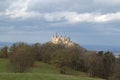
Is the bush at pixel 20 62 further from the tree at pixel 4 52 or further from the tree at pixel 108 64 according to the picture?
the tree at pixel 4 52

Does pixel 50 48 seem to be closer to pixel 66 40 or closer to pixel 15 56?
pixel 15 56

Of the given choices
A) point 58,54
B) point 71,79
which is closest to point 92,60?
point 58,54

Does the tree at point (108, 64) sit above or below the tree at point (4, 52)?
below

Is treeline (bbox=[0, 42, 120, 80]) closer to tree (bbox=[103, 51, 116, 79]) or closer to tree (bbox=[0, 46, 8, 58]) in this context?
tree (bbox=[103, 51, 116, 79])

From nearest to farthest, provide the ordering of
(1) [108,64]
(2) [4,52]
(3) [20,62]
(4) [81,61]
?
(3) [20,62] → (1) [108,64] → (4) [81,61] → (2) [4,52]

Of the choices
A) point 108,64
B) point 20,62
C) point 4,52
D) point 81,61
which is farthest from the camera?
point 4,52

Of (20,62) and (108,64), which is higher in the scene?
(20,62)

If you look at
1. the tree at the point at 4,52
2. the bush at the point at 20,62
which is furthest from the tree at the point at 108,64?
the tree at the point at 4,52

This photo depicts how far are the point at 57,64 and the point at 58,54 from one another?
3284 mm

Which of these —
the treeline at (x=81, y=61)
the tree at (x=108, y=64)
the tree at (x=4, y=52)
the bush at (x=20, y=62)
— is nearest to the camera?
the bush at (x=20, y=62)

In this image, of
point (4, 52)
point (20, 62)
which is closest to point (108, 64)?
point (4, 52)

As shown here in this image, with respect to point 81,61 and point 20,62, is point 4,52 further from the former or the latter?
point 20,62

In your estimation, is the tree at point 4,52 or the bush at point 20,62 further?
the tree at point 4,52

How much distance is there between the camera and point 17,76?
34.3 metres
